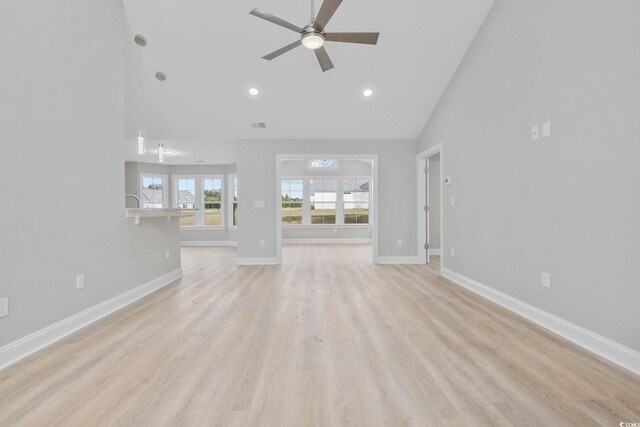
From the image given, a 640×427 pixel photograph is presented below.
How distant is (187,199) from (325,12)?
7851 millimetres

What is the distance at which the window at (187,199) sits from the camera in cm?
905

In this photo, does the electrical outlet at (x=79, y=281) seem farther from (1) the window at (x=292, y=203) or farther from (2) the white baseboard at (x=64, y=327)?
(1) the window at (x=292, y=203)

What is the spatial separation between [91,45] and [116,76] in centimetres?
38

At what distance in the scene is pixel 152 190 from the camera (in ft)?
28.8

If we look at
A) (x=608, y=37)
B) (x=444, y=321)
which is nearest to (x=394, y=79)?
(x=608, y=37)

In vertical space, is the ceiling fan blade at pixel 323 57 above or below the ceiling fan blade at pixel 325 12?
below

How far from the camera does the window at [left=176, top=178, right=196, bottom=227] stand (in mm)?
9055

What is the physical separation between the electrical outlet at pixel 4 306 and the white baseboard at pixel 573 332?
409cm

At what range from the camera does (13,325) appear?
6.84 ft

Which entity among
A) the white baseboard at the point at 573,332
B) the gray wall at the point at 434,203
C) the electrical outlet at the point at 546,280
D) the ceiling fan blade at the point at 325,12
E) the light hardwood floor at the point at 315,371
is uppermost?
the ceiling fan blade at the point at 325,12

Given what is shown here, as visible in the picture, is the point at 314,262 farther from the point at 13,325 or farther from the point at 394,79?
the point at 13,325

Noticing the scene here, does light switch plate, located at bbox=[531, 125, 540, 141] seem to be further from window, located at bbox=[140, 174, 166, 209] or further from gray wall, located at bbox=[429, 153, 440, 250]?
window, located at bbox=[140, 174, 166, 209]

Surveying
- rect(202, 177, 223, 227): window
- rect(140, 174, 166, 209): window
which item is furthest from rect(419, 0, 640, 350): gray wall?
rect(140, 174, 166, 209): window

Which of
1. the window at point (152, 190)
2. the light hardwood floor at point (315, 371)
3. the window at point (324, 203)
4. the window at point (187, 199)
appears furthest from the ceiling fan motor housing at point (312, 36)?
the window at point (152, 190)
